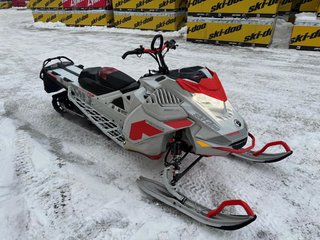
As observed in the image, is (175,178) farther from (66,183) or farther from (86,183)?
(66,183)

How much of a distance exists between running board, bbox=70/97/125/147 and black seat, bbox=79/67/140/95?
28 cm

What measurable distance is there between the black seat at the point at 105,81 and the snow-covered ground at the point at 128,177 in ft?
2.56

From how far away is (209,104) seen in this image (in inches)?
99.2

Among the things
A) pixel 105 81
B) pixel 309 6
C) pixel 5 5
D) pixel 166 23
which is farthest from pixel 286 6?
pixel 5 5

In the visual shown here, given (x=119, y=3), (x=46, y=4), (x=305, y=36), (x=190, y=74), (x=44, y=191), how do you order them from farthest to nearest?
(x=46, y=4), (x=119, y=3), (x=305, y=36), (x=44, y=191), (x=190, y=74)

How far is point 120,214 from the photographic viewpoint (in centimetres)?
252

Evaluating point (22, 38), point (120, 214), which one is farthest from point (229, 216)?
point (22, 38)

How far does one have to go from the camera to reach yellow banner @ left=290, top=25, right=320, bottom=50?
7.96 metres

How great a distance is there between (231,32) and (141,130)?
751 cm

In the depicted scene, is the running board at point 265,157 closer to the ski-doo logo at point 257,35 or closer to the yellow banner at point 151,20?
the ski-doo logo at point 257,35

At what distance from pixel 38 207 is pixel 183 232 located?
4.93ft

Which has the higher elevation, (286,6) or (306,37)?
(286,6)

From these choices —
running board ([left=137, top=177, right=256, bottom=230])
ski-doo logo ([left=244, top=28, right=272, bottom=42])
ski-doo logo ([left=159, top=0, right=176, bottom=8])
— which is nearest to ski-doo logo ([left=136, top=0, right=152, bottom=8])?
ski-doo logo ([left=159, top=0, right=176, bottom=8])

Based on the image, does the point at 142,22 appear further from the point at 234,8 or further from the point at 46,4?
the point at 46,4
